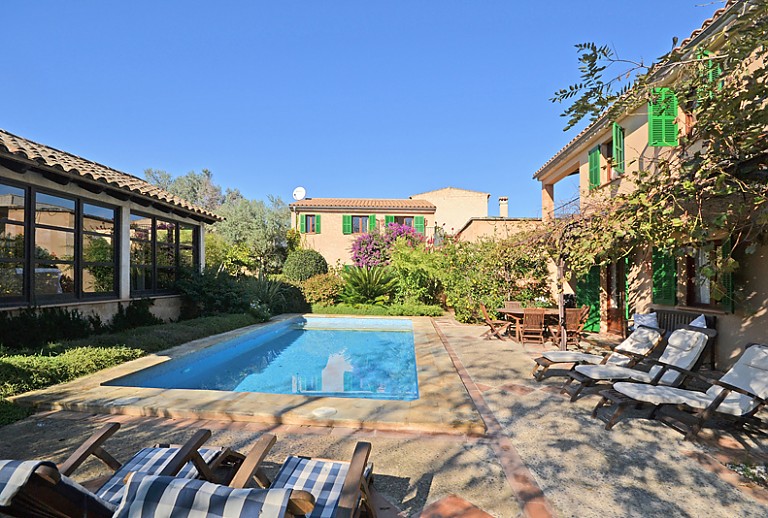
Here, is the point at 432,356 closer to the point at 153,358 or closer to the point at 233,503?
the point at 153,358

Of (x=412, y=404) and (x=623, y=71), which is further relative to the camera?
(x=412, y=404)

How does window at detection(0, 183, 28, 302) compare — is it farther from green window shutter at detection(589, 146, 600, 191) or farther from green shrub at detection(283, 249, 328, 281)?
green window shutter at detection(589, 146, 600, 191)

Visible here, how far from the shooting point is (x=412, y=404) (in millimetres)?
4910

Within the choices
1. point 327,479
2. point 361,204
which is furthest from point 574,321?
point 361,204

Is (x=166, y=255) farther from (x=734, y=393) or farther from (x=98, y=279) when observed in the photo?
(x=734, y=393)

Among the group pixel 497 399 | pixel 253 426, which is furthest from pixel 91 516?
pixel 497 399

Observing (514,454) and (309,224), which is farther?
(309,224)

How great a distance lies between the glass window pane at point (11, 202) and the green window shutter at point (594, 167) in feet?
42.3

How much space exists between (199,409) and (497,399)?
12.6ft

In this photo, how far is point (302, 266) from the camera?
19.1m

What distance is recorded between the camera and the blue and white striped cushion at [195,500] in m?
1.46

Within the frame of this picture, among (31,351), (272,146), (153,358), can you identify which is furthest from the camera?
(272,146)

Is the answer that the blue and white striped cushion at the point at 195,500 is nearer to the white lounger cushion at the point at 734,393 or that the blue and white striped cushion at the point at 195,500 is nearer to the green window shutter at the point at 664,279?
the white lounger cushion at the point at 734,393

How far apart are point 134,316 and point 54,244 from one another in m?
2.43
